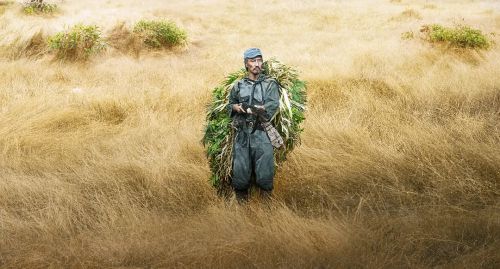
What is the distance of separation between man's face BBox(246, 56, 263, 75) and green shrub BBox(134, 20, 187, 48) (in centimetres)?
885

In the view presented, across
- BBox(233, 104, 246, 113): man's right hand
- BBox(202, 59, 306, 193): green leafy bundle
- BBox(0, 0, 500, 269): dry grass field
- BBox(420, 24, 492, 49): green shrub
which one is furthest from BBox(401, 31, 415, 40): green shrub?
BBox(233, 104, 246, 113): man's right hand

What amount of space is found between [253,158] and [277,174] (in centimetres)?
98

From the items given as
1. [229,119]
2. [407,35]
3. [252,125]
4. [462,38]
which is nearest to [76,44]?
[229,119]

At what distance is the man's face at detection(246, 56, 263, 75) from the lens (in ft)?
12.3

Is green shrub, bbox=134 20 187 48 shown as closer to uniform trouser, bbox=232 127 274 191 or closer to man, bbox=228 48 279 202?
man, bbox=228 48 279 202

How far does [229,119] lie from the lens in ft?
12.8

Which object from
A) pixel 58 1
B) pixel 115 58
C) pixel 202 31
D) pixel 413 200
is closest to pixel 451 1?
pixel 202 31

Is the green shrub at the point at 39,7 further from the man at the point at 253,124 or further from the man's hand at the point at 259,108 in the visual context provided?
the man's hand at the point at 259,108

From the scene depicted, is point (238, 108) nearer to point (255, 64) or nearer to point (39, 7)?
point (255, 64)

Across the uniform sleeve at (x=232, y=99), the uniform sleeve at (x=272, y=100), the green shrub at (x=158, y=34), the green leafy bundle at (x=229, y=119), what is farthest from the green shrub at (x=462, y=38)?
the uniform sleeve at (x=232, y=99)

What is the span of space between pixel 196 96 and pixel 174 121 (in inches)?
42.8

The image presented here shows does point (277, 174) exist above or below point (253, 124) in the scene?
below

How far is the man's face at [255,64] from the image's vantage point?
3740mm

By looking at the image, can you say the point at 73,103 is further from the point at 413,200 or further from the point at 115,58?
the point at 413,200
